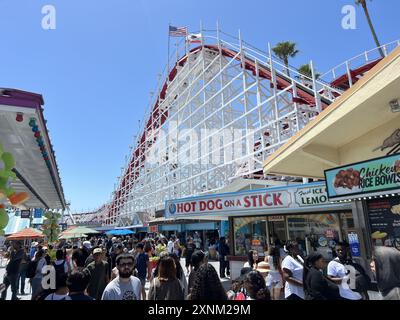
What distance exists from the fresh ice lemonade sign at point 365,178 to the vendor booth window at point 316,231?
288 cm

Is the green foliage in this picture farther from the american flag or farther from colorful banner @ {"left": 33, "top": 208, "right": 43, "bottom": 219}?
the american flag

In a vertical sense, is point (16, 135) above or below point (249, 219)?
above

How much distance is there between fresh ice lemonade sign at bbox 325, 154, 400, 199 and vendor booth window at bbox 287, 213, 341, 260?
2875mm

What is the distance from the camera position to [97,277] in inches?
194

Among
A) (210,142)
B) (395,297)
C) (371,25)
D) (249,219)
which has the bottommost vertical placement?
(395,297)

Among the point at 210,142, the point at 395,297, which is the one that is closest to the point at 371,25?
the point at 210,142

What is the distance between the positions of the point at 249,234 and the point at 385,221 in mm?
5132

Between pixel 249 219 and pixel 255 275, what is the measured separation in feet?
25.5

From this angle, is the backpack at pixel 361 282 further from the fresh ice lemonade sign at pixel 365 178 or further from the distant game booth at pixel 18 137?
the distant game booth at pixel 18 137

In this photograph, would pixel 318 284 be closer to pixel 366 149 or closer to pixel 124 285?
pixel 124 285

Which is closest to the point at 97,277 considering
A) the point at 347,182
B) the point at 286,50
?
the point at 347,182

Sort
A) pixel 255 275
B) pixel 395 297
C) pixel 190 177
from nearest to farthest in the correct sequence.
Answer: pixel 255 275 → pixel 395 297 → pixel 190 177

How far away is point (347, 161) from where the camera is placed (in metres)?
7.18
